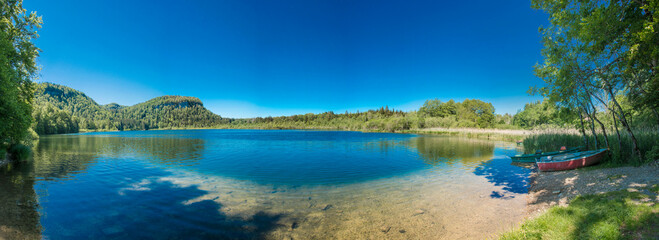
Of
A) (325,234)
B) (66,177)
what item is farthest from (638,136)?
(66,177)

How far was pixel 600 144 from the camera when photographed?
15.2 metres

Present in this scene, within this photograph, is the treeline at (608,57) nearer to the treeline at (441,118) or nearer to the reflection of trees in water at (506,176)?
the reflection of trees in water at (506,176)

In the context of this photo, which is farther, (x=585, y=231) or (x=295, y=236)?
(x=295, y=236)

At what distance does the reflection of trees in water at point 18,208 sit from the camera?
237 inches

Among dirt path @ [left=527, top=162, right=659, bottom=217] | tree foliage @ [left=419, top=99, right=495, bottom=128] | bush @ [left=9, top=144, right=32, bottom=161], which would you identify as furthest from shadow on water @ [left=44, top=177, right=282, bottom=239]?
tree foliage @ [left=419, top=99, right=495, bottom=128]

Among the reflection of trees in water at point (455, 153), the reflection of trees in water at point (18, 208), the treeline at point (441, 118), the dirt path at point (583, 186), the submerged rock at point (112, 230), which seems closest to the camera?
the reflection of trees in water at point (18, 208)

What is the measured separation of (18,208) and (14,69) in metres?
15.6

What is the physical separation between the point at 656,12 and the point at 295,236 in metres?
11.8

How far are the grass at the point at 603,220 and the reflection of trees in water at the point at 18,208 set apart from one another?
1179 centimetres

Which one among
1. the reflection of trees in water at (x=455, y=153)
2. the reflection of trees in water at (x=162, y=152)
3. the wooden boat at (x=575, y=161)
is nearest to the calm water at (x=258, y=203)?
the wooden boat at (x=575, y=161)

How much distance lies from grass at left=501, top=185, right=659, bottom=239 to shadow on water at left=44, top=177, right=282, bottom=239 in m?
6.42

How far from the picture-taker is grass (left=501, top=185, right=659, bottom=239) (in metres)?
4.26

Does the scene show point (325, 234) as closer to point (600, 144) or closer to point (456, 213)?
point (456, 213)

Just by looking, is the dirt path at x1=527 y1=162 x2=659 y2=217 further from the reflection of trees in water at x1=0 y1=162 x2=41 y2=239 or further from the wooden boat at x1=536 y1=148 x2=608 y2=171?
the reflection of trees in water at x1=0 y1=162 x2=41 y2=239
